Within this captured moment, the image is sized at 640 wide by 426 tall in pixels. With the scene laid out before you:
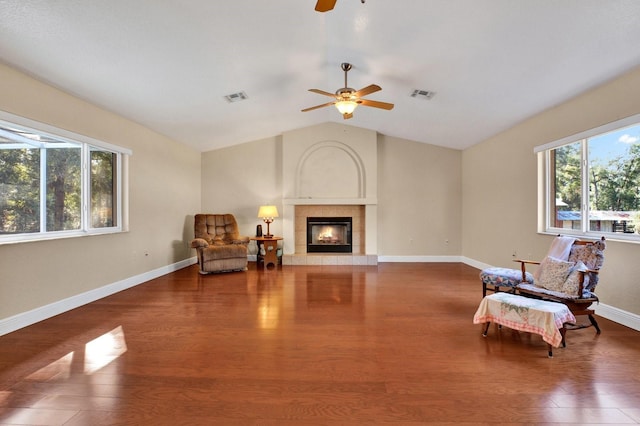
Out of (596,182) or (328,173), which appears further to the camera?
(328,173)

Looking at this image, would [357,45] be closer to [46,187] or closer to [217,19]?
[217,19]

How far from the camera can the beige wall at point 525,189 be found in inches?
128

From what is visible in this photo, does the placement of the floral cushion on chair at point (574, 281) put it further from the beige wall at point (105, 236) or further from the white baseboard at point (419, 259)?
the beige wall at point (105, 236)

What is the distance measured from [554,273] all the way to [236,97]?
182 inches

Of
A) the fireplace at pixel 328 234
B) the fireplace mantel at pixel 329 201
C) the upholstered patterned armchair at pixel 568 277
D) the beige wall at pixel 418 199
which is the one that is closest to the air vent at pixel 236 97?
the fireplace mantel at pixel 329 201

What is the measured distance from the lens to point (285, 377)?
2203mm

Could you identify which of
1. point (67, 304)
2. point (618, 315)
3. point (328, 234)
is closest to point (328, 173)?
point (328, 234)

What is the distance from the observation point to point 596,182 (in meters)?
3.68

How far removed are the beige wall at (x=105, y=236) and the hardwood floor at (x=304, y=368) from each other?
426 mm

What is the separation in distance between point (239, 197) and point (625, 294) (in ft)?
21.5

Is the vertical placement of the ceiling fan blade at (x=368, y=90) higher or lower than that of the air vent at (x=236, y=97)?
lower

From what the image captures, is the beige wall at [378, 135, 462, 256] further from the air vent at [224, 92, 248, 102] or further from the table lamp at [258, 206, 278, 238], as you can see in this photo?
the air vent at [224, 92, 248, 102]

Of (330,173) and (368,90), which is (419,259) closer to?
(330,173)

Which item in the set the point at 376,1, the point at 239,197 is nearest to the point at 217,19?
the point at 376,1
